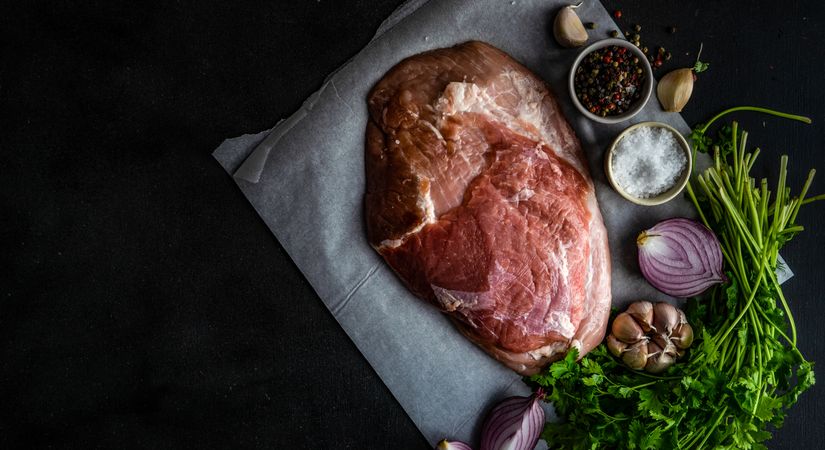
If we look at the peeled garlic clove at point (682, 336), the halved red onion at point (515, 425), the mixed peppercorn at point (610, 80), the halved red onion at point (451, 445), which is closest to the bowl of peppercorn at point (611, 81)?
the mixed peppercorn at point (610, 80)

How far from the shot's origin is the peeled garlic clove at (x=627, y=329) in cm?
257

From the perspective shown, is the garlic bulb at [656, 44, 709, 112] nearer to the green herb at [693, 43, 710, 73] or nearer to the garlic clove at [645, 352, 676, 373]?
the green herb at [693, 43, 710, 73]

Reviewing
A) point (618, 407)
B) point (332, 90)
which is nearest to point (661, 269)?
point (618, 407)

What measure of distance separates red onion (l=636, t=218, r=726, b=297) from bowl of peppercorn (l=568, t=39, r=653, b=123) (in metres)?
0.51

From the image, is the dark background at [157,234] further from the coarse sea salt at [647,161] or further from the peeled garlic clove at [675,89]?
the coarse sea salt at [647,161]

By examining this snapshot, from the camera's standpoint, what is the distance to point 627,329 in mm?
2578

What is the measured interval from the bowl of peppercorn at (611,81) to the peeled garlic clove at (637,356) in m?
0.93

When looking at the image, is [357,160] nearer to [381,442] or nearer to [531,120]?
[531,120]

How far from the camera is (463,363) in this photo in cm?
267

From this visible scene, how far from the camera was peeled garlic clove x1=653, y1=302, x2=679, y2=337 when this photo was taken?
2.54 metres

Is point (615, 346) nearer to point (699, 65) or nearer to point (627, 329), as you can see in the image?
point (627, 329)

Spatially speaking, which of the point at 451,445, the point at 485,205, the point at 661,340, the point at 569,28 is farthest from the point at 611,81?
the point at 451,445

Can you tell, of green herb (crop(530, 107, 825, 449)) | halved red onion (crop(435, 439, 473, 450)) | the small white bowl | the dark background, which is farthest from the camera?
the dark background

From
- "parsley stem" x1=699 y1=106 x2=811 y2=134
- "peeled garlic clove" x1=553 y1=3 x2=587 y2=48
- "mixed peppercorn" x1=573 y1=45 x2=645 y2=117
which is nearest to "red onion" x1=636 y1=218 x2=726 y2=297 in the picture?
"parsley stem" x1=699 y1=106 x2=811 y2=134
